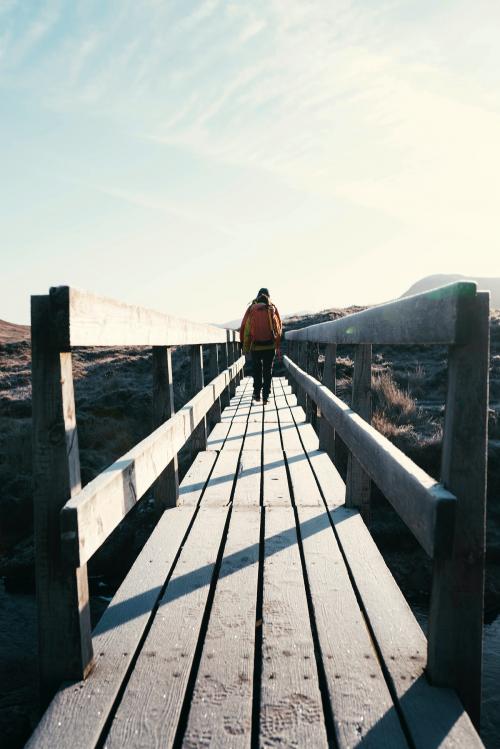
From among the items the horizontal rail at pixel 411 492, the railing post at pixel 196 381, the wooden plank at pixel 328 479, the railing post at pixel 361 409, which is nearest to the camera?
the horizontal rail at pixel 411 492

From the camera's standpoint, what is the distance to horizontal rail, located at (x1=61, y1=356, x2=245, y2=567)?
1752mm

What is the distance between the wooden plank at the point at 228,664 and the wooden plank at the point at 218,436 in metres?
2.80

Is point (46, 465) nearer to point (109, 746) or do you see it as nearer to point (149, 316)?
point (109, 746)

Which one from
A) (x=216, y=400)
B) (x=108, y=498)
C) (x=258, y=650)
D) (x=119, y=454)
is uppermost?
(x=108, y=498)

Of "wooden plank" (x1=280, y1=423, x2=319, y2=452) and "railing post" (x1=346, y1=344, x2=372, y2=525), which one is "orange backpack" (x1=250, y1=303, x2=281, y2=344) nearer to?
"wooden plank" (x1=280, y1=423, x2=319, y2=452)

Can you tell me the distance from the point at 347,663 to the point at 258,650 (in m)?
0.34

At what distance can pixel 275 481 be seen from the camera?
180 inches

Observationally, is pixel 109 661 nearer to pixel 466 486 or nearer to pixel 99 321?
pixel 99 321

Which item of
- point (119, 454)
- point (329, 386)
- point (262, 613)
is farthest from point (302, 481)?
point (119, 454)

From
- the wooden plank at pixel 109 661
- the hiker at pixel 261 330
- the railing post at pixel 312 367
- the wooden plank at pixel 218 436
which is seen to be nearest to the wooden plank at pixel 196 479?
the wooden plank at pixel 218 436

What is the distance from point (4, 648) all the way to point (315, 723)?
11.3 feet

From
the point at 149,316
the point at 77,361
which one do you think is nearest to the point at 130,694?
the point at 149,316

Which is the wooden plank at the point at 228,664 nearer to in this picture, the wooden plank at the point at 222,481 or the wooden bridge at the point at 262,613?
the wooden bridge at the point at 262,613

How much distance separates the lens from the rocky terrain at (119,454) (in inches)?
193
